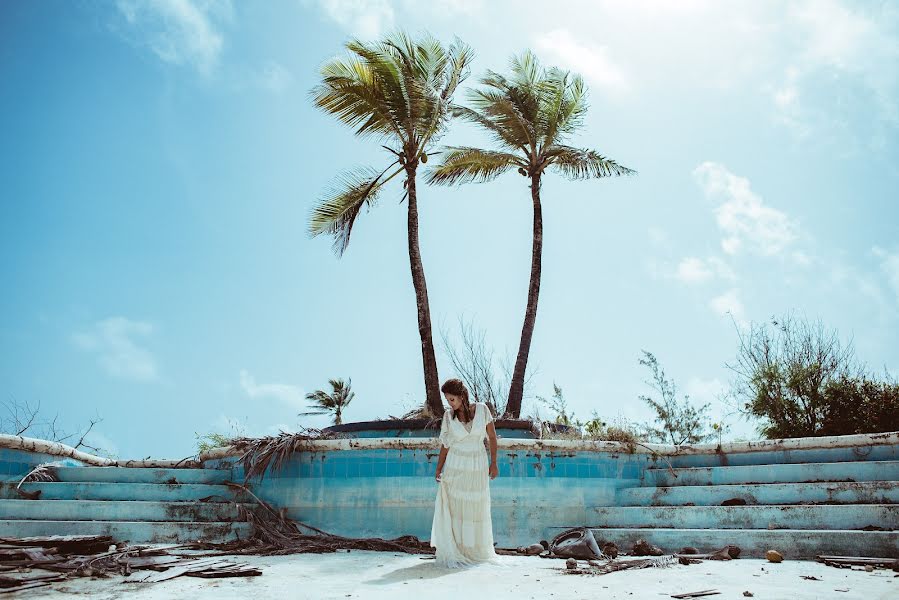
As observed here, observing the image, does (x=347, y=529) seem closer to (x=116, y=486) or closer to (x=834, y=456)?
(x=116, y=486)

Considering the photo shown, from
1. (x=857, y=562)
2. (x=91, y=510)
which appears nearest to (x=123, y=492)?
(x=91, y=510)

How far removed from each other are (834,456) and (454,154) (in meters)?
8.36

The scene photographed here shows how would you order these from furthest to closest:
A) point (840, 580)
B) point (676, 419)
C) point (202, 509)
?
1. point (676, 419)
2. point (202, 509)
3. point (840, 580)

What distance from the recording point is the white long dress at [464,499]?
5559mm

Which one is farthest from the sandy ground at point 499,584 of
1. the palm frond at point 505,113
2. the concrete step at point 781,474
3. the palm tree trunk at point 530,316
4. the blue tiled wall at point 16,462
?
the palm frond at point 505,113

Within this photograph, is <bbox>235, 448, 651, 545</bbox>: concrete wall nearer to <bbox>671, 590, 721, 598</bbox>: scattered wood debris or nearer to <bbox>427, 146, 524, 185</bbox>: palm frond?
<bbox>671, 590, 721, 598</bbox>: scattered wood debris

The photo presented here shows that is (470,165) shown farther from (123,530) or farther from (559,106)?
(123,530)

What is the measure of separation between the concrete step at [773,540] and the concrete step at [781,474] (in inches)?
58.6

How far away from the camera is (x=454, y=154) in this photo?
13.2 meters

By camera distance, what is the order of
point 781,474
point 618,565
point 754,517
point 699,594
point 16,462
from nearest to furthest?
point 699,594
point 618,565
point 754,517
point 781,474
point 16,462

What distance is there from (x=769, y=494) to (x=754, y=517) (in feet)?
1.92

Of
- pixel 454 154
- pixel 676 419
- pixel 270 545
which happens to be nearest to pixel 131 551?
pixel 270 545

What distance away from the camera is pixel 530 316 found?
1184 cm

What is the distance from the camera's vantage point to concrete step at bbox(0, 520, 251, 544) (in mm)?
6598
